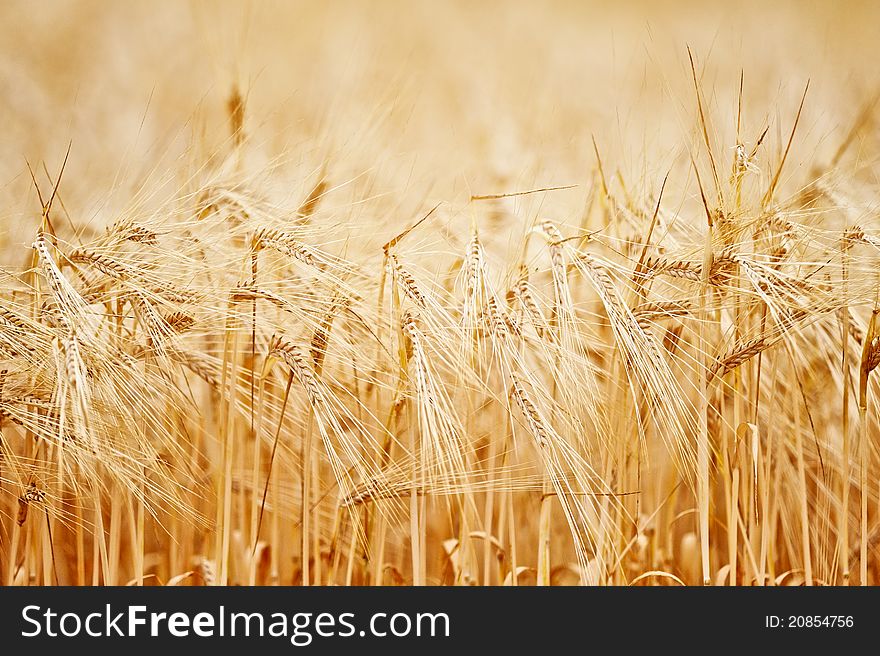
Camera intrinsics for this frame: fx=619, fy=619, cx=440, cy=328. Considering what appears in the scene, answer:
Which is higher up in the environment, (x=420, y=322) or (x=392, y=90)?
(x=392, y=90)

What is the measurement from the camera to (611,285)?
0.93 m

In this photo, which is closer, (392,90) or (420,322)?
(420,322)

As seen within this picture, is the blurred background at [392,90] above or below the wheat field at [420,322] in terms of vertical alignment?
above

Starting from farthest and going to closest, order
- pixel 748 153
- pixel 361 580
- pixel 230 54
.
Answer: pixel 230 54 < pixel 361 580 < pixel 748 153

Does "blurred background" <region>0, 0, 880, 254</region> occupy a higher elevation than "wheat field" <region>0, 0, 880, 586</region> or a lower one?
higher

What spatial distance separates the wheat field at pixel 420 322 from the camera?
96 cm

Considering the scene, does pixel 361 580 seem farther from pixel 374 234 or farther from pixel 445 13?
pixel 445 13

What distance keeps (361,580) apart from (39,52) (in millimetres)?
1448

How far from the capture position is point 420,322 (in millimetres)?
953

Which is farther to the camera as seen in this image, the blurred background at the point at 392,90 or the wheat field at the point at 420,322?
the blurred background at the point at 392,90

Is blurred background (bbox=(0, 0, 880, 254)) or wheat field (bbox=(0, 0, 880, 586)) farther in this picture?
blurred background (bbox=(0, 0, 880, 254))

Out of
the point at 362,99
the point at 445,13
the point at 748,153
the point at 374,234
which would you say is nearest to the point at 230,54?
the point at 362,99

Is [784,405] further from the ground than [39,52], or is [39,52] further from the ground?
[39,52]

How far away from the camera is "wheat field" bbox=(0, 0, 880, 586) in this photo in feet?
3.15
